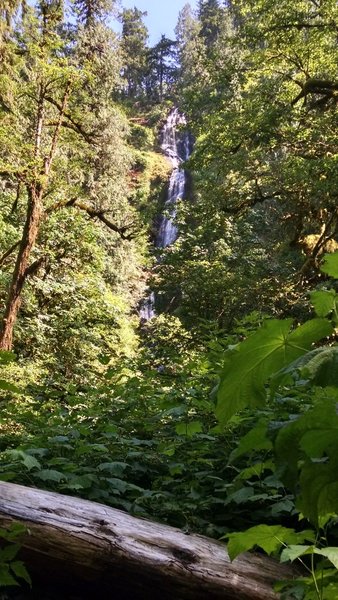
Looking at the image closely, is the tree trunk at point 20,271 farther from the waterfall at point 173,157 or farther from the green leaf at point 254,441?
the waterfall at point 173,157

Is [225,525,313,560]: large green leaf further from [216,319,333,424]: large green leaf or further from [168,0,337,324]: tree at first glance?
[168,0,337,324]: tree

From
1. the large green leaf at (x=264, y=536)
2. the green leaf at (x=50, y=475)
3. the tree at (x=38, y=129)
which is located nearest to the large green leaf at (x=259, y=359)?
the large green leaf at (x=264, y=536)

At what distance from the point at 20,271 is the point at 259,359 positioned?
33.1 ft

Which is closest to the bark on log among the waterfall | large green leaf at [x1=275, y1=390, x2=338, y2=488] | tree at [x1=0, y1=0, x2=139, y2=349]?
large green leaf at [x1=275, y1=390, x2=338, y2=488]

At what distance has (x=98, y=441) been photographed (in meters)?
3.72

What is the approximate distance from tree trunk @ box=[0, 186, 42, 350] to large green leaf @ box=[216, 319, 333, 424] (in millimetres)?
9695

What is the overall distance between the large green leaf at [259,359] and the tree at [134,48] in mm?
54428

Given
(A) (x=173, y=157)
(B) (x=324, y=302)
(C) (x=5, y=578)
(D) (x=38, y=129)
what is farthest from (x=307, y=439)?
(A) (x=173, y=157)

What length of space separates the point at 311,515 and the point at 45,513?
215 centimetres

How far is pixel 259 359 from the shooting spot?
32.1 inches

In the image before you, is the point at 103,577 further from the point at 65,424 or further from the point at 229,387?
the point at 229,387

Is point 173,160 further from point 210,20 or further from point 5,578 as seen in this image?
point 5,578

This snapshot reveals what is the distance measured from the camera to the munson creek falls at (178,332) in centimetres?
114

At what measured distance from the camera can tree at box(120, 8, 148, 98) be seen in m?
50.7
